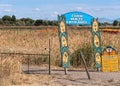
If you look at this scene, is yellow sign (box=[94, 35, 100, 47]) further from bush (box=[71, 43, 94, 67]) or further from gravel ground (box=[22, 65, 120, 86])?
bush (box=[71, 43, 94, 67])

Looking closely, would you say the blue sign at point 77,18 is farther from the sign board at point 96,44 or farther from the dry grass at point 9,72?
the dry grass at point 9,72

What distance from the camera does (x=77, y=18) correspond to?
16.5 m

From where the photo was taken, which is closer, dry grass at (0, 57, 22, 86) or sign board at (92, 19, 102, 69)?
dry grass at (0, 57, 22, 86)

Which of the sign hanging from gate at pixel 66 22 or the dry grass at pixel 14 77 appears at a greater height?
the sign hanging from gate at pixel 66 22

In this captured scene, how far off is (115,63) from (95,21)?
191 cm

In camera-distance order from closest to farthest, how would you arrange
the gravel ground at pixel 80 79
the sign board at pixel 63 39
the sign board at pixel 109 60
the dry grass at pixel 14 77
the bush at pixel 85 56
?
the dry grass at pixel 14 77, the gravel ground at pixel 80 79, the sign board at pixel 63 39, the sign board at pixel 109 60, the bush at pixel 85 56

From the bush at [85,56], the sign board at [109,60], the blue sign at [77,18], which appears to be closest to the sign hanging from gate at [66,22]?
the blue sign at [77,18]

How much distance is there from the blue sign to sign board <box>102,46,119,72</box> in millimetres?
1409

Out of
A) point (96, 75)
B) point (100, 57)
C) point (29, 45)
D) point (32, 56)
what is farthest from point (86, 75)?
point (29, 45)

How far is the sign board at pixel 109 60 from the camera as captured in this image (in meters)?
16.8

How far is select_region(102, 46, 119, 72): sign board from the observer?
55.2ft

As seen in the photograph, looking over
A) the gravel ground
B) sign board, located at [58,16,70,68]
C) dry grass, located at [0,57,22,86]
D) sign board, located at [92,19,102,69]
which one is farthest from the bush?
dry grass, located at [0,57,22,86]

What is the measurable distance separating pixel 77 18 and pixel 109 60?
2.16 m

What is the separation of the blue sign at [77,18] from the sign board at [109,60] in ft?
4.62
